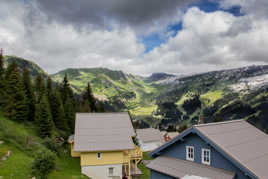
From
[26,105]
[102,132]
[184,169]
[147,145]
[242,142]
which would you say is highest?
[26,105]

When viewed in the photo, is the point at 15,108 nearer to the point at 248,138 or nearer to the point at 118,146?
the point at 118,146

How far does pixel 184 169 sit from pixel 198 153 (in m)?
1.90

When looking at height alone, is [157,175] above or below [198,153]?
below

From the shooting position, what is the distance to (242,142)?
54.6 feet

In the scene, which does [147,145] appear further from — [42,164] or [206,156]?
[206,156]

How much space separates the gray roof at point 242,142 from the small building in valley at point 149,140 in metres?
61.1

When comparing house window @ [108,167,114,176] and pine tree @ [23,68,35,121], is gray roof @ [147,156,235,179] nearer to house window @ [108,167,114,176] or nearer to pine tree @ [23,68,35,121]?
Result: house window @ [108,167,114,176]

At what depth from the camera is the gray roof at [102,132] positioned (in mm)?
29984

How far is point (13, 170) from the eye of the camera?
2048 cm

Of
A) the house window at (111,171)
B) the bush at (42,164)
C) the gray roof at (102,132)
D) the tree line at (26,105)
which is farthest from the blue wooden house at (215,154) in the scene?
the tree line at (26,105)

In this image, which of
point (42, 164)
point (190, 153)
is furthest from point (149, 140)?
point (42, 164)

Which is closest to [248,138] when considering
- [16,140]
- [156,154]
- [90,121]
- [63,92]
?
[156,154]

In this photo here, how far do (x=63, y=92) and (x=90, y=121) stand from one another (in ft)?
126

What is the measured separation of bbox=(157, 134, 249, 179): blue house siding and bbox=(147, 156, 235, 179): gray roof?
0.37m
